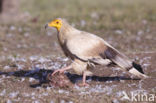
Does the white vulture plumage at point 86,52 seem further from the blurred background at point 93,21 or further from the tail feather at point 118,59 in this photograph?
the blurred background at point 93,21

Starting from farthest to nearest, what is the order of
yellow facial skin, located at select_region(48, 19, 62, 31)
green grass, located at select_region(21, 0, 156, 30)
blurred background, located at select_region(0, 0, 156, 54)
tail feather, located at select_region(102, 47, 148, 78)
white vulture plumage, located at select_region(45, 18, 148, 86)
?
green grass, located at select_region(21, 0, 156, 30), blurred background, located at select_region(0, 0, 156, 54), yellow facial skin, located at select_region(48, 19, 62, 31), tail feather, located at select_region(102, 47, 148, 78), white vulture plumage, located at select_region(45, 18, 148, 86)

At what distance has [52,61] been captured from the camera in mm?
8438

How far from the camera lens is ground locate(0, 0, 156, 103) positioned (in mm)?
5941

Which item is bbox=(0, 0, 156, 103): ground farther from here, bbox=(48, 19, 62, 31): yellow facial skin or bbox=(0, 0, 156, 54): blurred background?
bbox=(48, 19, 62, 31): yellow facial skin

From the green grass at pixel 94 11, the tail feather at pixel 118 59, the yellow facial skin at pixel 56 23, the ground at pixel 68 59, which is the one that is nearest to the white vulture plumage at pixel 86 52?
the tail feather at pixel 118 59

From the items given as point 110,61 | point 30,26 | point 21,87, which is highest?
point 30,26

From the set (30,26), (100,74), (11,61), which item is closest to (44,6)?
(30,26)

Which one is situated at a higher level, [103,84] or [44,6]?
[44,6]

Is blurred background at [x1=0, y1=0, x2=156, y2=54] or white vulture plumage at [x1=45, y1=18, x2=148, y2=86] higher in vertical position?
blurred background at [x1=0, y1=0, x2=156, y2=54]

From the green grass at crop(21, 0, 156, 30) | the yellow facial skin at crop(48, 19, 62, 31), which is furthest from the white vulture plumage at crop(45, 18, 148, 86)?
the green grass at crop(21, 0, 156, 30)

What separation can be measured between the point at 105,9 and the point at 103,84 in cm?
1189

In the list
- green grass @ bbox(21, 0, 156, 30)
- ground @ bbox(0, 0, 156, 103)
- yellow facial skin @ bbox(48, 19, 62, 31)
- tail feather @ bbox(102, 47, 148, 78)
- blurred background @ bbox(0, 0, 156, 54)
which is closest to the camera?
ground @ bbox(0, 0, 156, 103)

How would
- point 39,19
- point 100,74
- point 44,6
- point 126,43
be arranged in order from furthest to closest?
point 44,6 → point 39,19 → point 126,43 → point 100,74

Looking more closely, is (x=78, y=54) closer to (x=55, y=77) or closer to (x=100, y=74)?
(x=55, y=77)
